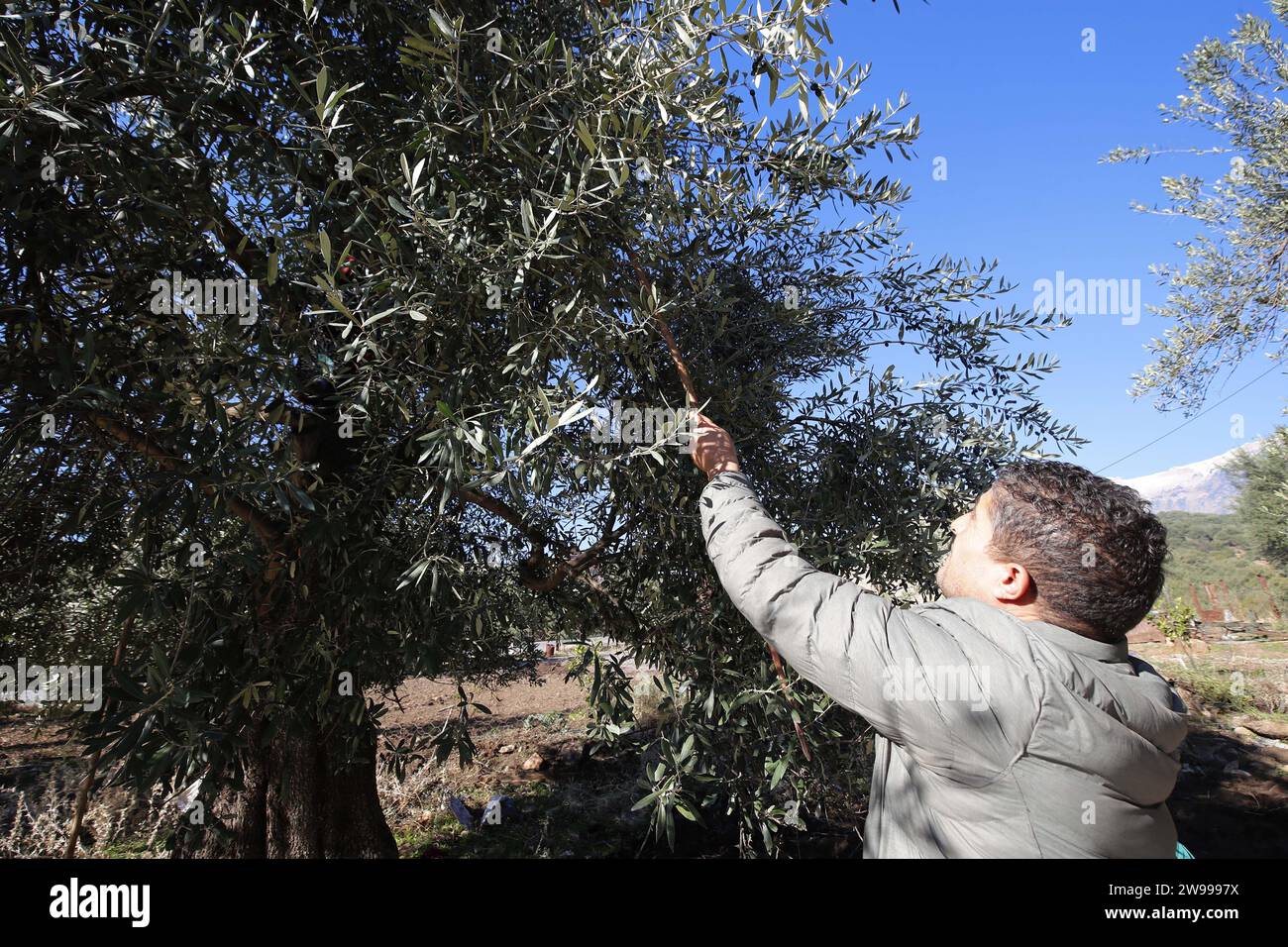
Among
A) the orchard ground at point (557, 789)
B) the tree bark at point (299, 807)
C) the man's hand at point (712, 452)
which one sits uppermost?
the man's hand at point (712, 452)

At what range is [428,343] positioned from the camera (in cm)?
257

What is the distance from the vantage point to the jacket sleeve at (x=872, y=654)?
1278 millimetres

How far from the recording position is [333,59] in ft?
9.59

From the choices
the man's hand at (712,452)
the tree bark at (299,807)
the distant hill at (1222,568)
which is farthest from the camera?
the distant hill at (1222,568)

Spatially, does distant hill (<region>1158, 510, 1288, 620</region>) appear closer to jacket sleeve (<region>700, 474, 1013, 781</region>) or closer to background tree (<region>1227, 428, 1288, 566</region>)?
background tree (<region>1227, 428, 1288, 566</region>)

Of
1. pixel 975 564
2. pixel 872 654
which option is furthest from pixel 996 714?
pixel 975 564

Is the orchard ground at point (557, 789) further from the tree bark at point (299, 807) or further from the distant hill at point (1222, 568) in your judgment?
the distant hill at point (1222, 568)

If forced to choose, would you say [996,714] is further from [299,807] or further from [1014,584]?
[299,807]

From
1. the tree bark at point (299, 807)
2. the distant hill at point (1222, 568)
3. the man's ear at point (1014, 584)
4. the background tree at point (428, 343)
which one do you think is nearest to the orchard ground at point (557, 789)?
the tree bark at point (299, 807)

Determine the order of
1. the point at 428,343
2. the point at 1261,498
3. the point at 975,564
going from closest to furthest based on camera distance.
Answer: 1. the point at 975,564
2. the point at 428,343
3. the point at 1261,498

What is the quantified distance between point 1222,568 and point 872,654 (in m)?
33.0

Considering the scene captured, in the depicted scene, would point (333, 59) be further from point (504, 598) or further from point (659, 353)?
point (504, 598)

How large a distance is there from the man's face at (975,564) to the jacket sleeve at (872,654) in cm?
22
